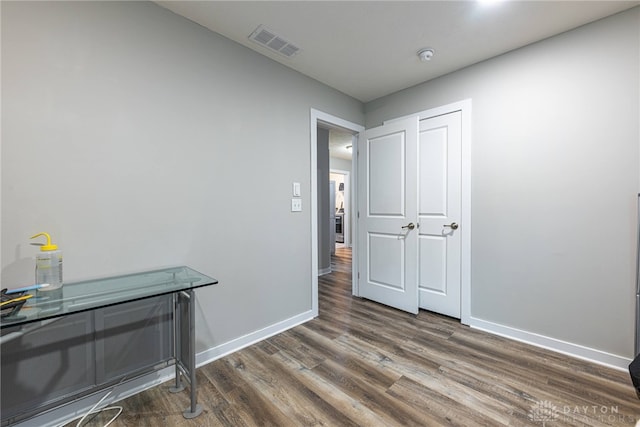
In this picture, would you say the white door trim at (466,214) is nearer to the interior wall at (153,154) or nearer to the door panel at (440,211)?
the door panel at (440,211)

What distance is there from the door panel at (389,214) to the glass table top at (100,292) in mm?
2060

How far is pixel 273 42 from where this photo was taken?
206 centimetres

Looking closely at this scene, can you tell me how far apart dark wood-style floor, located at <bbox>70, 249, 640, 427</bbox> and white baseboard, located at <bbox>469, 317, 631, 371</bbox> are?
58 millimetres

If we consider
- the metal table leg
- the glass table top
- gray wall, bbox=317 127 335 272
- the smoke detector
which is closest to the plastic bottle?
the glass table top

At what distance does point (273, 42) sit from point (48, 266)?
2052 mm

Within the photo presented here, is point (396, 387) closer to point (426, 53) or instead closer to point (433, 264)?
point (433, 264)

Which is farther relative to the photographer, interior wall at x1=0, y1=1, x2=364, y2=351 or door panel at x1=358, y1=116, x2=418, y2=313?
door panel at x1=358, y1=116, x2=418, y2=313

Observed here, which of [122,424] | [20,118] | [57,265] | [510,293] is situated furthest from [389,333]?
[20,118]

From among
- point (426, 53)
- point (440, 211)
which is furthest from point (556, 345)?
point (426, 53)

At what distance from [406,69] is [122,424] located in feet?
10.9

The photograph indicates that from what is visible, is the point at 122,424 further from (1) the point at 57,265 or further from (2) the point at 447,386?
(2) the point at 447,386

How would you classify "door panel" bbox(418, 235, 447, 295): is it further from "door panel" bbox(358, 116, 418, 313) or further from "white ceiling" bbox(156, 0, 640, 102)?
"white ceiling" bbox(156, 0, 640, 102)

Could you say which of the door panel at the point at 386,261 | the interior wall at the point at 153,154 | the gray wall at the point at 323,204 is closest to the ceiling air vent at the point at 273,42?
the interior wall at the point at 153,154

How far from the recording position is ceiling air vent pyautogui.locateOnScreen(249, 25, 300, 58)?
6.40 ft
